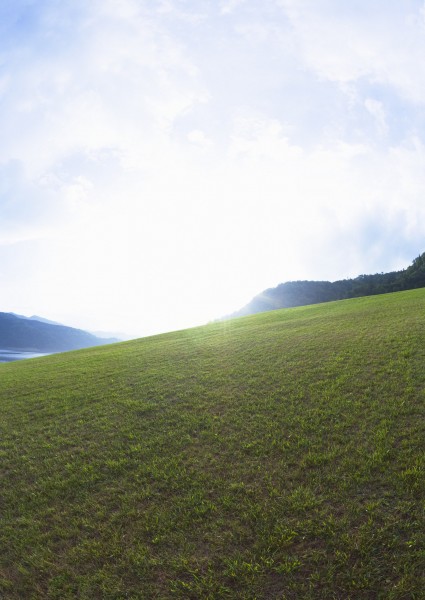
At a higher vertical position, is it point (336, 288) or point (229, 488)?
point (336, 288)

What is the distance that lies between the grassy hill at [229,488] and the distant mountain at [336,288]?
81102 millimetres

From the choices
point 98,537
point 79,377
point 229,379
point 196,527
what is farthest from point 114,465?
point 79,377

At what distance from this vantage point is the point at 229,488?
7004 mm

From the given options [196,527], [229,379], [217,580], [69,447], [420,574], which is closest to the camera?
[420,574]

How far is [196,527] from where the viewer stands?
20.2 feet

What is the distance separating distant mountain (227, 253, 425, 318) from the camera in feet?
273

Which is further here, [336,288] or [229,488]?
[336,288]

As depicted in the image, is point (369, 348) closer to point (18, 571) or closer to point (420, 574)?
point (420, 574)

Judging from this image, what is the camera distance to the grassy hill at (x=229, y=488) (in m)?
5.14

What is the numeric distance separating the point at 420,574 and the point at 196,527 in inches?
152

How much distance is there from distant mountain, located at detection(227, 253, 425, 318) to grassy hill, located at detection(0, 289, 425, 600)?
8110cm

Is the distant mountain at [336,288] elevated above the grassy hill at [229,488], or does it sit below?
above

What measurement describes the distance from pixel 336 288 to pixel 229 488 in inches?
4860

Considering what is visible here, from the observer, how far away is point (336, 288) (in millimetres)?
120062
